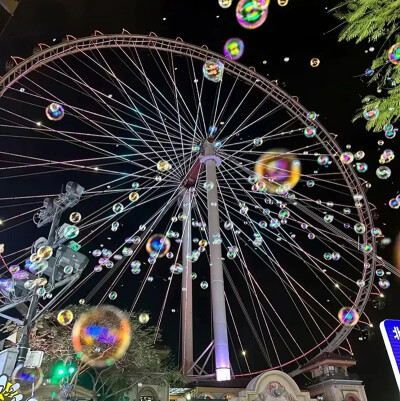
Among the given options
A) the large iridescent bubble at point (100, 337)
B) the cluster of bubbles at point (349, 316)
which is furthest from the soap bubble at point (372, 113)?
the cluster of bubbles at point (349, 316)

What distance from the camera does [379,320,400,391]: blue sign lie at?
3.03 m

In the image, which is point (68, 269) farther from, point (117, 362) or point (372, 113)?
point (117, 362)

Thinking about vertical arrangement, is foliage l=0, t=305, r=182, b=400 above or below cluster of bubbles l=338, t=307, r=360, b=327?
below

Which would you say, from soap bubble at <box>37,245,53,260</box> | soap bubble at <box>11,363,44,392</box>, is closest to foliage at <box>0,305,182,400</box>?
soap bubble at <box>11,363,44,392</box>

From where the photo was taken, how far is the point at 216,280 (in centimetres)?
1520

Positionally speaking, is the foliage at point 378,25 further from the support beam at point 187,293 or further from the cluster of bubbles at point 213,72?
the support beam at point 187,293

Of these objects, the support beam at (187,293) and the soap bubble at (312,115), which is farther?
the support beam at (187,293)

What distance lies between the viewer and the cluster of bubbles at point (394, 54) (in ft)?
18.4

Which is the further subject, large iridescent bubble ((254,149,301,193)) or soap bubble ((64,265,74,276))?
large iridescent bubble ((254,149,301,193))

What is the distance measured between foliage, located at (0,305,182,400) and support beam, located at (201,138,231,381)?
3878 millimetres

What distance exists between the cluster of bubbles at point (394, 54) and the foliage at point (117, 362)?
13.8 meters

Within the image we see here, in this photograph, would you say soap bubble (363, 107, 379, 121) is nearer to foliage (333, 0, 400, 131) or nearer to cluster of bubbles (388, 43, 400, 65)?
foliage (333, 0, 400, 131)

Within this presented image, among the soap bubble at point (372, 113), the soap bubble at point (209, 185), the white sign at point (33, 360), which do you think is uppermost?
the soap bubble at point (209, 185)

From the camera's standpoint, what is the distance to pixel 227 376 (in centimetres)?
1359
